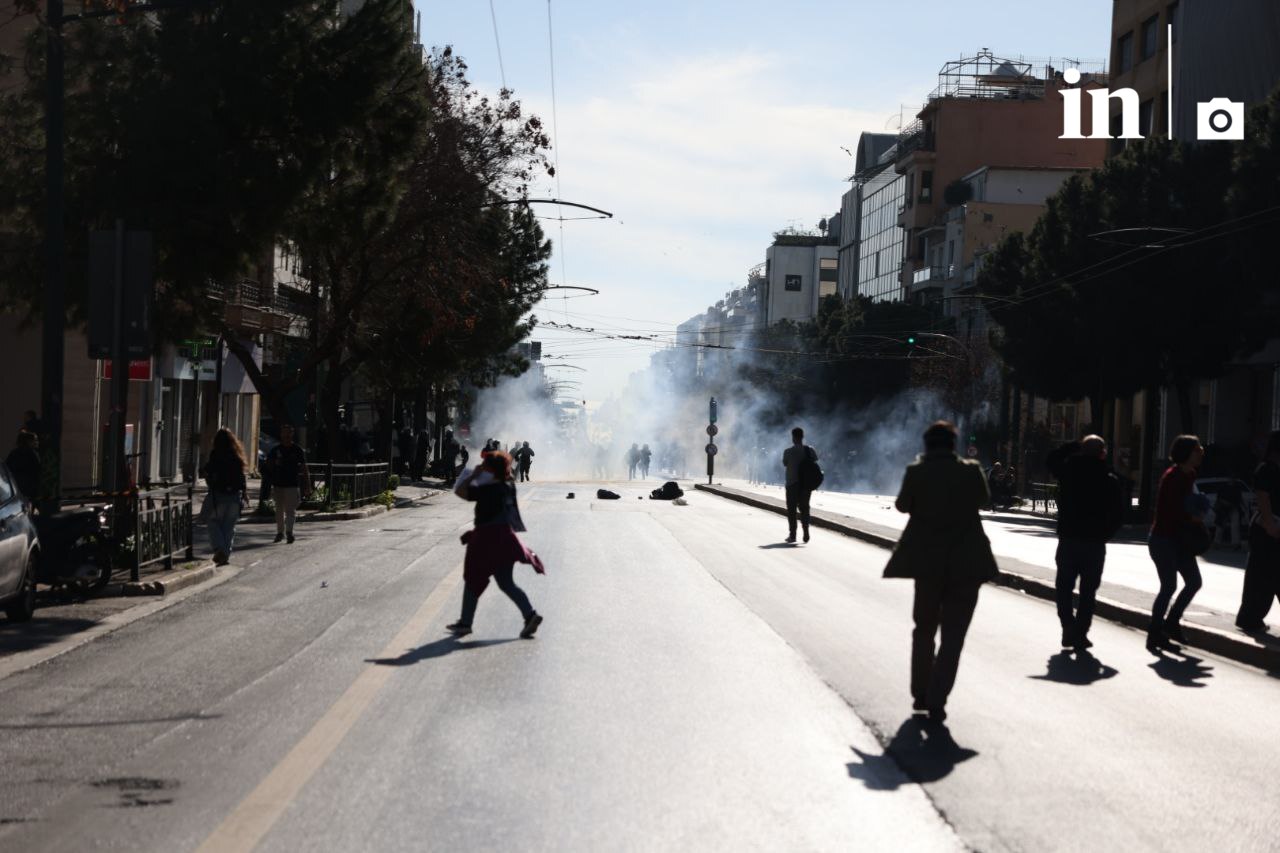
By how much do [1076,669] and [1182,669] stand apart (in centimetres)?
100

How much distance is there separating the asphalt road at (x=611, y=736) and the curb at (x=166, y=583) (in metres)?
0.87

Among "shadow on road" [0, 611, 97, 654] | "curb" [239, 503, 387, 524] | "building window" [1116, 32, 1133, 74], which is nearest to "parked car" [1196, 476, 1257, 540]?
"curb" [239, 503, 387, 524]

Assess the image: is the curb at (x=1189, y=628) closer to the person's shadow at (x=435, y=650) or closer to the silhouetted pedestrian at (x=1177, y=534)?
the silhouetted pedestrian at (x=1177, y=534)

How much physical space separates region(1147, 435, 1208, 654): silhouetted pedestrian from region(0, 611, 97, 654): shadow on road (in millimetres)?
8434

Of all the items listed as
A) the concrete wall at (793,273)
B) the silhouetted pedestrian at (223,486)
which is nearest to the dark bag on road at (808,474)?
the silhouetted pedestrian at (223,486)

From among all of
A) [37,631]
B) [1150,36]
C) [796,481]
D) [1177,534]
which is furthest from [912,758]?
[1150,36]

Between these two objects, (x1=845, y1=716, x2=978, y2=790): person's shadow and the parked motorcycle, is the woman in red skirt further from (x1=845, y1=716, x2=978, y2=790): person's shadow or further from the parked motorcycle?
(x1=845, y1=716, x2=978, y2=790): person's shadow

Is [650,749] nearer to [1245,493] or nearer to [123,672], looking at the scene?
[123,672]

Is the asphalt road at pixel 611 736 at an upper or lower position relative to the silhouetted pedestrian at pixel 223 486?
lower

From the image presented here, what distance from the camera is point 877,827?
611cm

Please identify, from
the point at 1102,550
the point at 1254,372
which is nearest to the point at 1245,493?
the point at 1254,372

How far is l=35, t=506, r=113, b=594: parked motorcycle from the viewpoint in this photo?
14211 mm

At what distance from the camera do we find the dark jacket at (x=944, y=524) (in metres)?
8.84

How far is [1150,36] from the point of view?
54625 millimetres
